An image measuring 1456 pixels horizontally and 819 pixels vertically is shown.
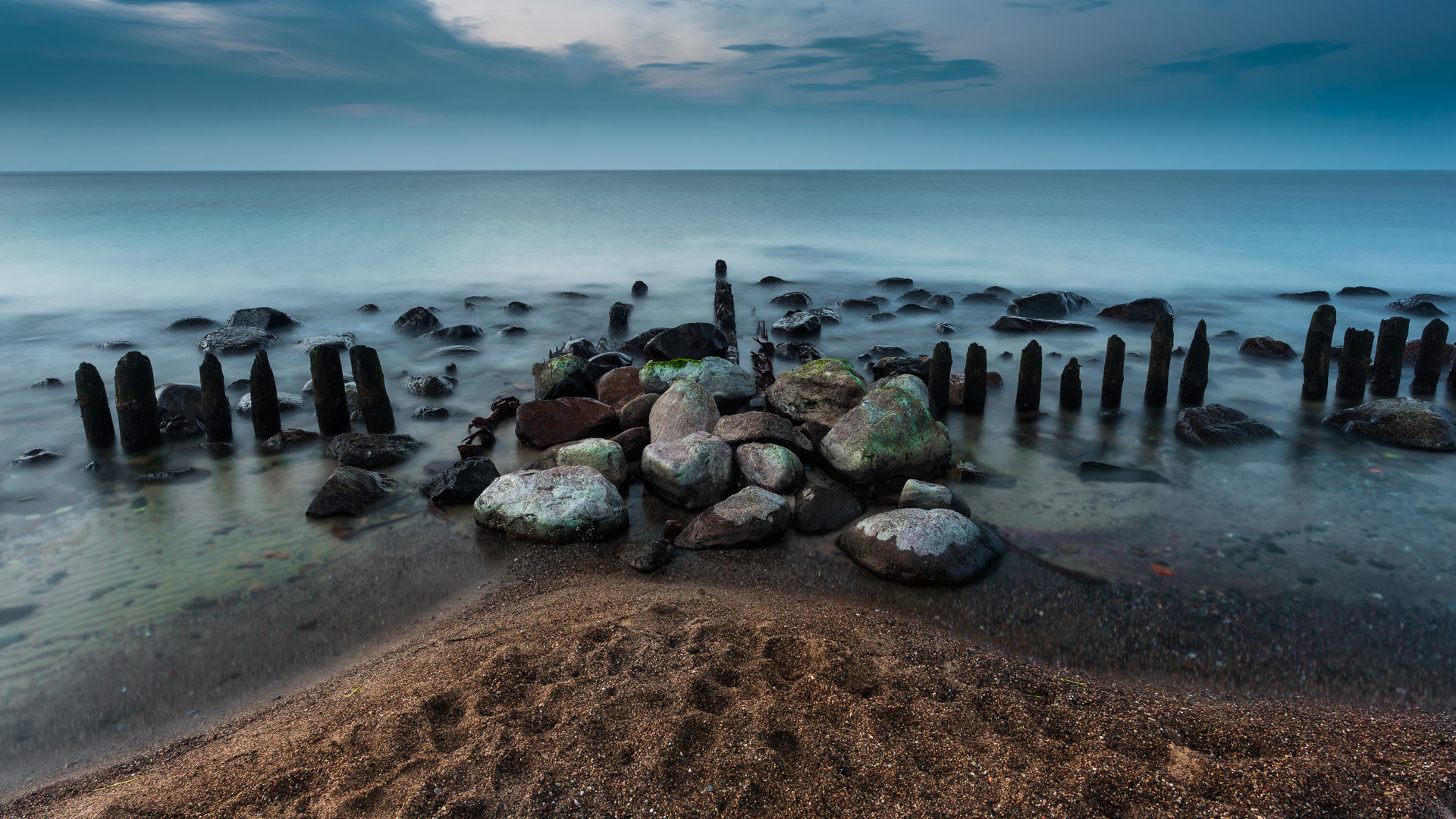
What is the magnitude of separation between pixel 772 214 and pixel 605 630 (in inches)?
1898

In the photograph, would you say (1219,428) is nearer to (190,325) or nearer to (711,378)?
(711,378)

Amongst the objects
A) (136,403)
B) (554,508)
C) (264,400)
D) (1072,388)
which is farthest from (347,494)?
(1072,388)

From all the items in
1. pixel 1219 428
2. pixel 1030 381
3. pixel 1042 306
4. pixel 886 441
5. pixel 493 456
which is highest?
pixel 1042 306

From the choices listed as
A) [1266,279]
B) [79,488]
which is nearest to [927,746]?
[79,488]

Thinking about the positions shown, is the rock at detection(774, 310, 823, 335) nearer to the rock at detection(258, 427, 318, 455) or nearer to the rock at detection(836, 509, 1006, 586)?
the rock at detection(258, 427, 318, 455)

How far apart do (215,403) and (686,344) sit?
5967mm

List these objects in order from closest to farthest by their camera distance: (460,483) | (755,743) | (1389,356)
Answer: (755,743) < (460,483) < (1389,356)

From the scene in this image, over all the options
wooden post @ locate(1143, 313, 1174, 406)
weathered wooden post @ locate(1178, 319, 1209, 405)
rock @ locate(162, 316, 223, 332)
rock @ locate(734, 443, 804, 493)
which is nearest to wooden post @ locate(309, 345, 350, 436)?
rock @ locate(734, 443, 804, 493)

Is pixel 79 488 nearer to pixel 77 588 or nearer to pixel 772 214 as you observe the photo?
pixel 77 588

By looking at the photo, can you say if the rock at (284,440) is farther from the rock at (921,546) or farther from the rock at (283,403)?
the rock at (921,546)

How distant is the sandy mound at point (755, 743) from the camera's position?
305 centimetres

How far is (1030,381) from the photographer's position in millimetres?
9195

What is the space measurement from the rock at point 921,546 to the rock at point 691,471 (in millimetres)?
1395

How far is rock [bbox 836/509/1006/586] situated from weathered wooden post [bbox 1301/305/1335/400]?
23.4 ft
